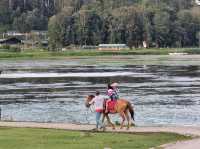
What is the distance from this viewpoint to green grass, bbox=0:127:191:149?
27.7 m

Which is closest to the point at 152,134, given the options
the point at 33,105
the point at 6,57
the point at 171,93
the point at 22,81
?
the point at 33,105

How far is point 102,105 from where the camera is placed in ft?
118

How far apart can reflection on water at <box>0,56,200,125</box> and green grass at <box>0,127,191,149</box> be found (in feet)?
35.9

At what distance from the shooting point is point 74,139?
30156 mm

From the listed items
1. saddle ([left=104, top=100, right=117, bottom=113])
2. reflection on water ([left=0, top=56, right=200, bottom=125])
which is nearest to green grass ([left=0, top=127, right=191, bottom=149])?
saddle ([left=104, top=100, right=117, bottom=113])

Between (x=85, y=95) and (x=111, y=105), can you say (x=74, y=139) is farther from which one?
(x=85, y=95)

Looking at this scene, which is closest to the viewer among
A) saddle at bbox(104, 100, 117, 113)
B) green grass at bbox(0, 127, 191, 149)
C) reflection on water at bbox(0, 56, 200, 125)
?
green grass at bbox(0, 127, 191, 149)

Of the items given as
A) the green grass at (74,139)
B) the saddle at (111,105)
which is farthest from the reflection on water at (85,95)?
the green grass at (74,139)

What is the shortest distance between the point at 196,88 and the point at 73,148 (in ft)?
160

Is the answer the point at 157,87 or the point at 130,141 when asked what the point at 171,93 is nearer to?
the point at 157,87

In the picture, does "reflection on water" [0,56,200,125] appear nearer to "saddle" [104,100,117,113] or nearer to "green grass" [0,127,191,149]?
"saddle" [104,100,117,113]

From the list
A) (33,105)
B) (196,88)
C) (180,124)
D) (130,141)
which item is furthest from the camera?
(196,88)

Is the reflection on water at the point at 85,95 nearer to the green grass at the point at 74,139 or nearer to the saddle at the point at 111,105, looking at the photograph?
the saddle at the point at 111,105

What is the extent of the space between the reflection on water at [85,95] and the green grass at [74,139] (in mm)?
10941
